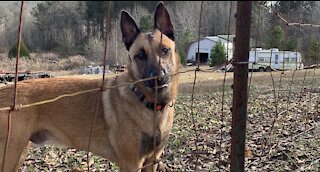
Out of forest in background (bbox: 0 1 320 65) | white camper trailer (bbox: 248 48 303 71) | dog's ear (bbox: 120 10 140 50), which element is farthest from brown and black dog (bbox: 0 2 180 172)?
white camper trailer (bbox: 248 48 303 71)

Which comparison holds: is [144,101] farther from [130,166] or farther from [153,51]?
[130,166]

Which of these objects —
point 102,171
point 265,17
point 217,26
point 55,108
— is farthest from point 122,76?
point 265,17

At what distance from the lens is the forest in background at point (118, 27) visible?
6.30 meters

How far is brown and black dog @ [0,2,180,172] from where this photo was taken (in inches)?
147

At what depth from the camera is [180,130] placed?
7.17 metres

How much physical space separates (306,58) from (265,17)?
3.57 meters

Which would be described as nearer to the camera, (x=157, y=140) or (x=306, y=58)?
(x=157, y=140)

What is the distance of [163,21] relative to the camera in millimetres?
4031

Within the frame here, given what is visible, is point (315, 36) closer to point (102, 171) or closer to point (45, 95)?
point (102, 171)

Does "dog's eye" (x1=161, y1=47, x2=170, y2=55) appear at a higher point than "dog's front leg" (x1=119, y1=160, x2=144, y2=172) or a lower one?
higher

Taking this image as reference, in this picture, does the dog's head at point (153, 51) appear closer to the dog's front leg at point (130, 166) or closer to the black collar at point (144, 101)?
the black collar at point (144, 101)

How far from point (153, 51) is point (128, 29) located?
0.43 meters

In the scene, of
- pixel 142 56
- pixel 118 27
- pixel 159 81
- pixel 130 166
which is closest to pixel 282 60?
pixel 118 27

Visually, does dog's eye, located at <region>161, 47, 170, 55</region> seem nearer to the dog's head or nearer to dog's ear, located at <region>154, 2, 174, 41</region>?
the dog's head
